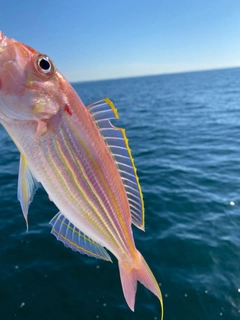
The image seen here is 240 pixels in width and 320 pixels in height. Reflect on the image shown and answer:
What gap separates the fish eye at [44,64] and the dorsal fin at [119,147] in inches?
16.3

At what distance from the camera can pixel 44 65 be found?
1992 millimetres

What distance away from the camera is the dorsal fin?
2.16m

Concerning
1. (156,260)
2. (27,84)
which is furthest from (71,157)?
(156,260)

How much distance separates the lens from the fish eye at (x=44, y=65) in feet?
6.46

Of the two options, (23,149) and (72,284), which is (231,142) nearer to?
(72,284)

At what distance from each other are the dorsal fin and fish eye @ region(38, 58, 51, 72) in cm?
41

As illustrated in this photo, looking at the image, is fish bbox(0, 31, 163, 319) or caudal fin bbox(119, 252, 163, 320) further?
caudal fin bbox(119, 252, 163, 320)

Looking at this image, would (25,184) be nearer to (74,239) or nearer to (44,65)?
(74,239)

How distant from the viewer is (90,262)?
7.13 metres

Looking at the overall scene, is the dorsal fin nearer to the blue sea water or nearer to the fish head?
the fish head

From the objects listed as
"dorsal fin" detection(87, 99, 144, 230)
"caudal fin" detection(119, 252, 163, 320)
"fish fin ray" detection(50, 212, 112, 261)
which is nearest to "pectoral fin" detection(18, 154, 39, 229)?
"fish fin ray" detection(50, 212, 112, 261)

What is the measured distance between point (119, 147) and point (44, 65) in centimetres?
85

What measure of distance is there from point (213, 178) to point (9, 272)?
8.43 metres

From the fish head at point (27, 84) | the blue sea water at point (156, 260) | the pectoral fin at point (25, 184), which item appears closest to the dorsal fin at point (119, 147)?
the fish head at point (27, 84)
